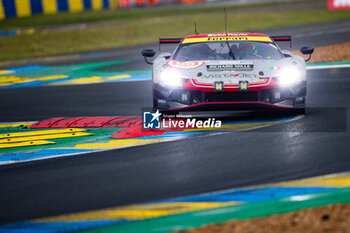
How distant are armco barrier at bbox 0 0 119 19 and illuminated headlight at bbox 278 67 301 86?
27.4 m

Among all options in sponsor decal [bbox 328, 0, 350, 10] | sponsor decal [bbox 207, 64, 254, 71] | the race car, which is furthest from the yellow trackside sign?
sponsor decal [bbox 328, 0, 350, 10]

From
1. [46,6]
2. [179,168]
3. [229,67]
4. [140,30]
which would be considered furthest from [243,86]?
[46,6]

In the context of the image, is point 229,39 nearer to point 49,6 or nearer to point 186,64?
point 186,64

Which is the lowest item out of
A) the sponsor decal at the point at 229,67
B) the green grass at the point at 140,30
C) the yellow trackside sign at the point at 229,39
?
the green grass at the point at 140,30

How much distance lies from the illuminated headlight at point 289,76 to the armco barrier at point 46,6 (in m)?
27.4

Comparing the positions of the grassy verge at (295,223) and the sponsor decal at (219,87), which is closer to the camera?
the grassy verge at (295,223)

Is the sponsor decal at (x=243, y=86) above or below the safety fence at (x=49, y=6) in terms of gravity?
above

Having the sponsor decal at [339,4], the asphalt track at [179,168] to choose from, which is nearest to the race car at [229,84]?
the asphalt track at [179,168]

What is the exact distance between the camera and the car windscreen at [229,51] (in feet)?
30.7

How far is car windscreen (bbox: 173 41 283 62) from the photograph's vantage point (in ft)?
30.7

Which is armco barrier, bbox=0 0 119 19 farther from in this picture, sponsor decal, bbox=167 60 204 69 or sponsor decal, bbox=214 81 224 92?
sponsor decal, bbox=214 81 224 92

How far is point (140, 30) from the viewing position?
26.7 m

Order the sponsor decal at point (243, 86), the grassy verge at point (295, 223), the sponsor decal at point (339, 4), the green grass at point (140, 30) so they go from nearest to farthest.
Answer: the grassy verge at point (295, 223) < the sponsor decal at point (243, 86) < the green grass at point (140, 30) < the sponsor decal at point (339, 4)

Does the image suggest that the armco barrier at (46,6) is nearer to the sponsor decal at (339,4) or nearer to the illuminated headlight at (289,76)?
the sponsor decal at (339,4)
